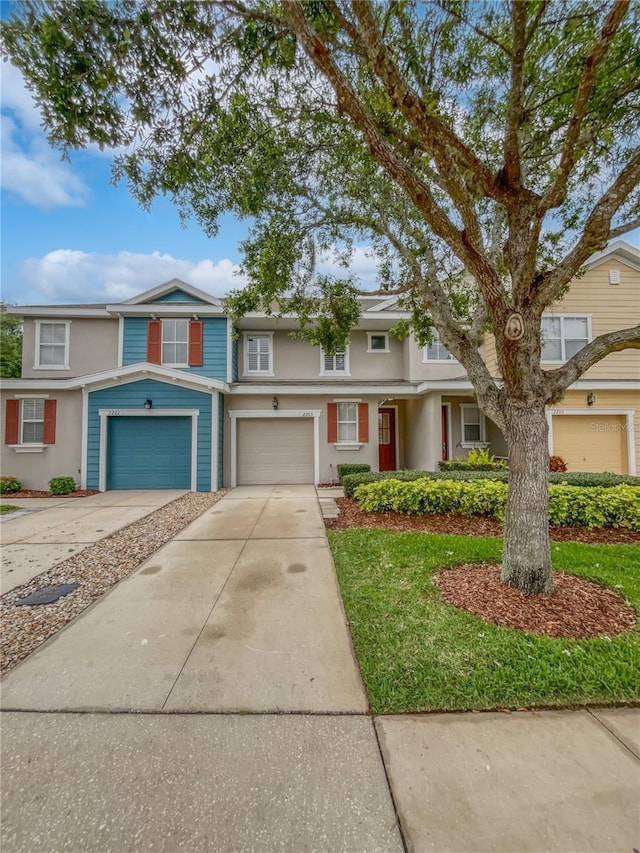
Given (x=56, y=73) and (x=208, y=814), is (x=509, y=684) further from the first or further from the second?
(x=56, y=73)

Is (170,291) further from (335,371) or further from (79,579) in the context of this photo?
(79,579)

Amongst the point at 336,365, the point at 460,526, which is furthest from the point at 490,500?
the point at 336,365

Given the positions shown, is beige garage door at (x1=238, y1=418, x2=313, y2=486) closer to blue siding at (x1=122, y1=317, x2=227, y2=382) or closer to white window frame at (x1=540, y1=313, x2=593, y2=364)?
blue siding at (x1=122, y1=317, x2=227, y2=382)

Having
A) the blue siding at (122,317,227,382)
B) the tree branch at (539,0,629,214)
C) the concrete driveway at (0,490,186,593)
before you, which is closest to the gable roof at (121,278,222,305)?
the blue siding at (122,317,227,382)

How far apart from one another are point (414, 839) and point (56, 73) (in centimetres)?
601

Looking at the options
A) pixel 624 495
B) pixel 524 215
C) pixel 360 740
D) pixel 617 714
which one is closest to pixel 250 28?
pixel 524 215

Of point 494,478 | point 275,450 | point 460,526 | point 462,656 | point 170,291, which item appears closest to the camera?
point 462,656

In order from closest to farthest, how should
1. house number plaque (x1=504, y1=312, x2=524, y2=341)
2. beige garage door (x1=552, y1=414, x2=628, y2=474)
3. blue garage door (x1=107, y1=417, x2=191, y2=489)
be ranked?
house number plaque (x1=504, y1=312, x2=524, y2=341), blue garage door (x1=107, y1=417, x2=191, y2=489), beige garage door (x1=552, y1=414, x2=628, y2=474)

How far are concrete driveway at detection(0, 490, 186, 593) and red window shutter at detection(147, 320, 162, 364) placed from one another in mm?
4105

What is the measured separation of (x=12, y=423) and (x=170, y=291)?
6010mm

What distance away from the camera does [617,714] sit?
219 cm

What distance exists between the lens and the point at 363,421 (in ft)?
37.7

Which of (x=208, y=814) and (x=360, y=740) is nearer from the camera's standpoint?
(x=208, y=814)

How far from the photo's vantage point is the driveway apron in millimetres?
2365
